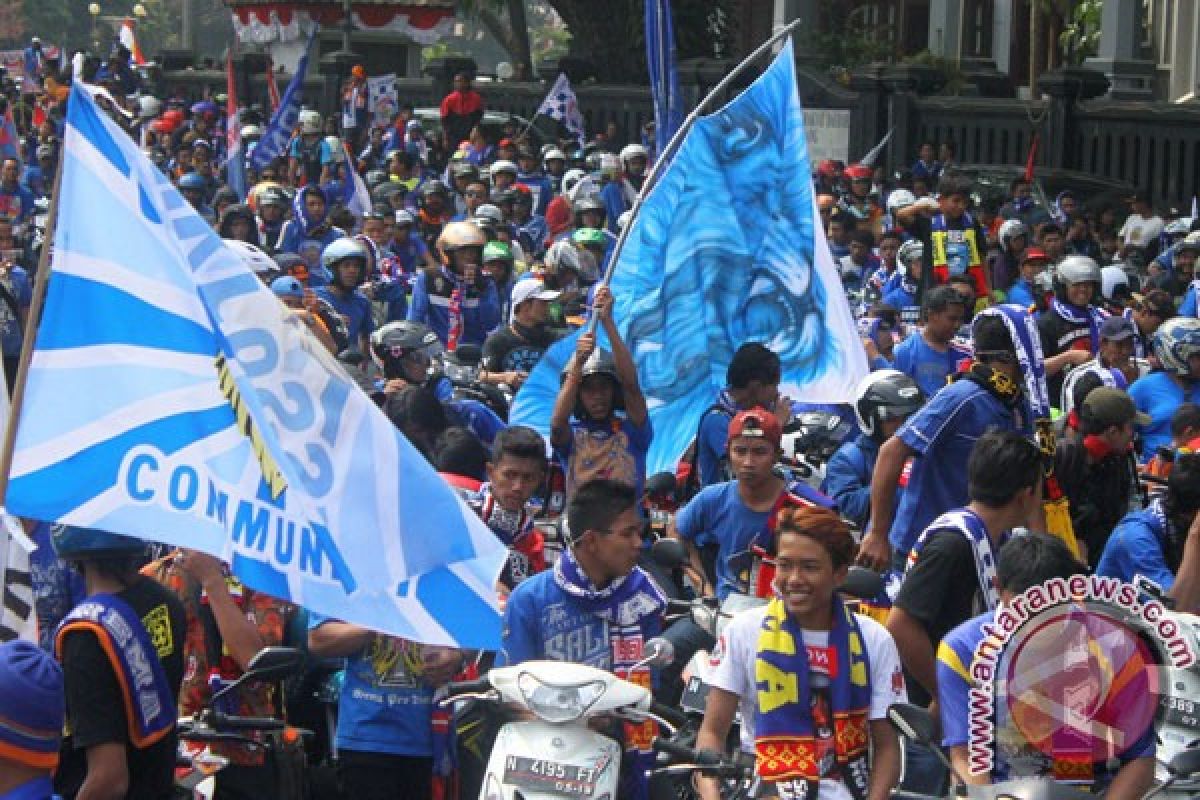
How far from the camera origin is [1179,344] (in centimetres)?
1138

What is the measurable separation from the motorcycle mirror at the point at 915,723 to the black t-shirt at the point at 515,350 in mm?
6847

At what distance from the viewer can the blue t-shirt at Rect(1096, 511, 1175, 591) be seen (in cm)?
830

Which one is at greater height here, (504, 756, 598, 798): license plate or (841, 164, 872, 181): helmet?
(504, 756, 598, 798): license plate

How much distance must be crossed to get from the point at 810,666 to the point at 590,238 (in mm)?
11592

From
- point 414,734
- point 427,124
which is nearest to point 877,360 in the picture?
point 414,734

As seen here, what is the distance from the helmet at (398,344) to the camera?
1126cm

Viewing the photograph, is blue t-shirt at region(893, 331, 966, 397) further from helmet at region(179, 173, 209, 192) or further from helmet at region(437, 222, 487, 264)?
helmet at region(179, 173, 209, 192)

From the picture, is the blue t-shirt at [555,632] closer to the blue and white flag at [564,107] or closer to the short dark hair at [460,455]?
the short dark hair at [460,455]

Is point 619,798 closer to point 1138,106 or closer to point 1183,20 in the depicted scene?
point 1138,106

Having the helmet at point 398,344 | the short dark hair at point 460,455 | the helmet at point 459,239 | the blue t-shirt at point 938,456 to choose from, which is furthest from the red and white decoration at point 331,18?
the blue t-shirt at point 938,456

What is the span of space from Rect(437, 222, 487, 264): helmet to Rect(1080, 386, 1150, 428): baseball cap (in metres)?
5.85

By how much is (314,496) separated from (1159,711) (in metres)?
2.19

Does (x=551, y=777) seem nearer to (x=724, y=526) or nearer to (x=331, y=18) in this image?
(x=724, y=526)

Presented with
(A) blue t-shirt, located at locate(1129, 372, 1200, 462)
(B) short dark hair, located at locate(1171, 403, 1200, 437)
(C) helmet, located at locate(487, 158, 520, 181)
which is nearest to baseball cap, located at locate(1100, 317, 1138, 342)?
(A) blue t-shirt, located at locate(1129, 372, 1200, 462)
